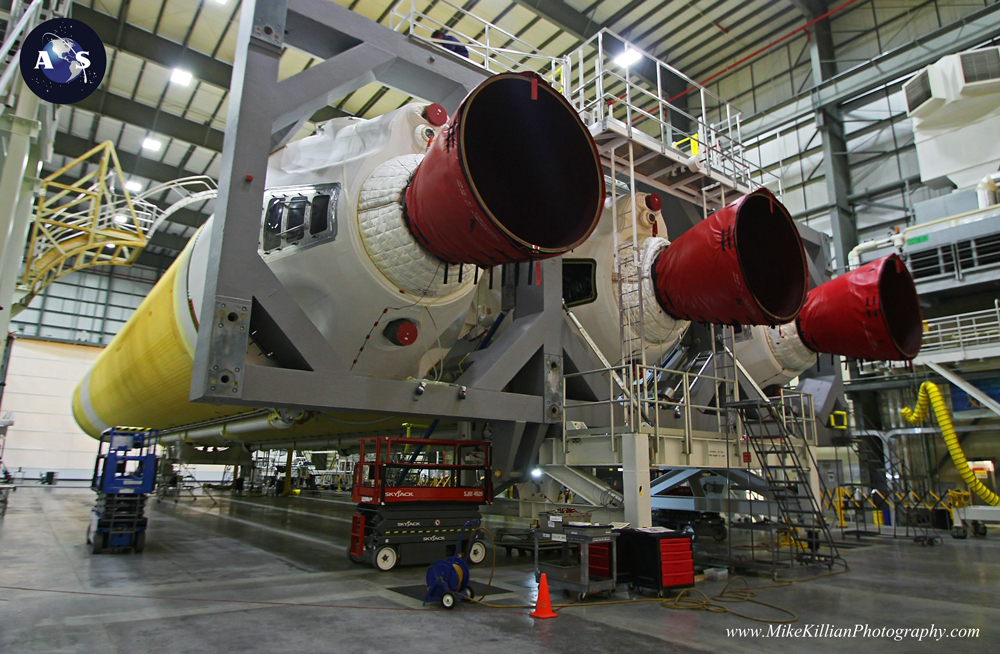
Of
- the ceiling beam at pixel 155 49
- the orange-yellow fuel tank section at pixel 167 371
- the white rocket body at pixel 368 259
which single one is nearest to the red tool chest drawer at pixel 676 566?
the white rocket body at pixel 368 259

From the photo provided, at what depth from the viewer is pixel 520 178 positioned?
598cm

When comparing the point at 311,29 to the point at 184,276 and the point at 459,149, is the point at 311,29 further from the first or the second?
the point at 184,276

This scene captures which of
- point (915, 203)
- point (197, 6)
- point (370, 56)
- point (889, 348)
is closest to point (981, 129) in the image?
point (915, 203)

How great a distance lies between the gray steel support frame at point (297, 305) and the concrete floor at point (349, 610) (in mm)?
1647

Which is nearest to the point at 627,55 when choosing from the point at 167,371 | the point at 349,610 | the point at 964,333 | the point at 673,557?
the point at 673,557

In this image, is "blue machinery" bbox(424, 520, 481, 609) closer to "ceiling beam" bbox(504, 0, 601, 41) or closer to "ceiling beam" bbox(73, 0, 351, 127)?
"ceiling beam" bbox(73, 0, 351, 127)

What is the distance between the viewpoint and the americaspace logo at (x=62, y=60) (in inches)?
293

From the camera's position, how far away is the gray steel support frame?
5207 mm

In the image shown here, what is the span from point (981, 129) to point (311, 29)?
21800 millimetres

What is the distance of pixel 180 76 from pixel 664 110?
50.1ft

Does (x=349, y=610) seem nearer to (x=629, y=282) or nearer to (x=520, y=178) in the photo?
(x=520, y=178)

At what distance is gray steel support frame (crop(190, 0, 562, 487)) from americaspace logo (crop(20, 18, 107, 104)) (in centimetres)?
318

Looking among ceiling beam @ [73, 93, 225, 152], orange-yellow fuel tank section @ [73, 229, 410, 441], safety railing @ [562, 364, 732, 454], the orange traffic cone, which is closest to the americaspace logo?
orange-yellow fuel tank section @ [73, 229, 410, 441]

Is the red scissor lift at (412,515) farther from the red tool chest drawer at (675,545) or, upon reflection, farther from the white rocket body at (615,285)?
the white rocket body at (615,285)
